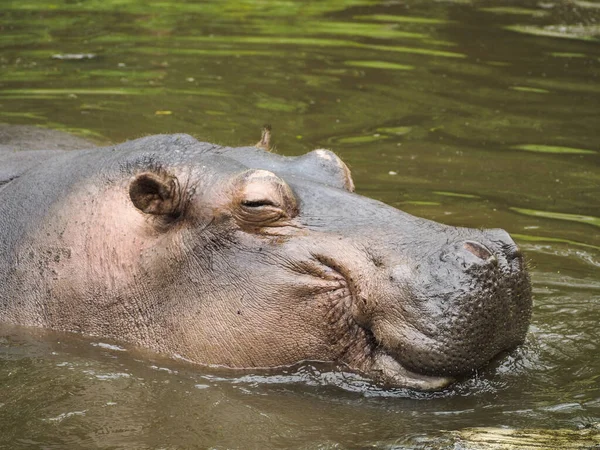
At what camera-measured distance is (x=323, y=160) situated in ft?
18.7

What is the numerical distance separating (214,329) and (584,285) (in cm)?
277

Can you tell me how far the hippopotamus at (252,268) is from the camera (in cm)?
482

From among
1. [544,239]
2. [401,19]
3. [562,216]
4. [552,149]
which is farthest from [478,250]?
[401,19]

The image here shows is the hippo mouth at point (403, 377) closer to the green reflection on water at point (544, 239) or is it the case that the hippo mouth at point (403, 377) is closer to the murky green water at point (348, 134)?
the murky green water at point (348, 134)

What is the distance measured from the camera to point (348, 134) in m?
10.6

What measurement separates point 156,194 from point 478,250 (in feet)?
5.40

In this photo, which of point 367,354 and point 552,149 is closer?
point 367,354

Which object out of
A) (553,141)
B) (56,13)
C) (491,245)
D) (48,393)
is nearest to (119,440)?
(48,393)

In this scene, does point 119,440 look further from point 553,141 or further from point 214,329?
point 553,141

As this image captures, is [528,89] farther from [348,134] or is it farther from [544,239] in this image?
[544,239]

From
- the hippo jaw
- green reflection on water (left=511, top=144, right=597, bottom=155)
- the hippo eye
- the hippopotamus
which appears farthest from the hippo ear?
green reflection on water (left=511, top=144, right=597, bottom=155)

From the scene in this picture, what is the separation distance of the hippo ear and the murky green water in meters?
0.75

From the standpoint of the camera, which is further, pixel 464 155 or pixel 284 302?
pixel 464 155

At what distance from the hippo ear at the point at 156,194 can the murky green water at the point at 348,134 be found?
2.45 ft
